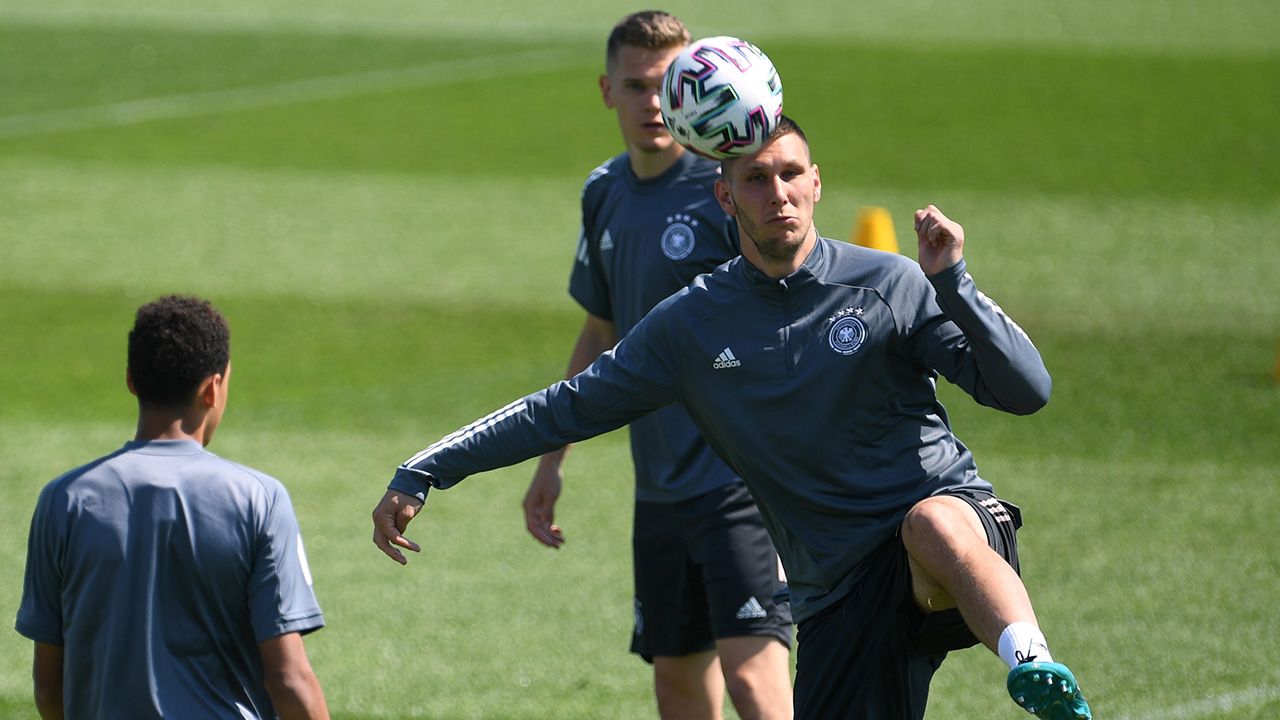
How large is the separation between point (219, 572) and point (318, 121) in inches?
767

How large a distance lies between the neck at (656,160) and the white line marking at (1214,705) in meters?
2.89

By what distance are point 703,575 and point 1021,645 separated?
2.21 meters

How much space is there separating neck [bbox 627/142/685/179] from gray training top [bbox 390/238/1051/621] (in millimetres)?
1482

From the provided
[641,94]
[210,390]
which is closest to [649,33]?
[641,94]

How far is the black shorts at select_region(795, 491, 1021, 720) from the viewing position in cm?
509

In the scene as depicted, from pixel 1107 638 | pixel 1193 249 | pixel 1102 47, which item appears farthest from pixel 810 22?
pixel 1107 638

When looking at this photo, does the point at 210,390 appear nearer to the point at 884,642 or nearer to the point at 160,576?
the point at 160,576

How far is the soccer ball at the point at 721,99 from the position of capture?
17.9ft

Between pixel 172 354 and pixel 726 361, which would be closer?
pixel 172 354

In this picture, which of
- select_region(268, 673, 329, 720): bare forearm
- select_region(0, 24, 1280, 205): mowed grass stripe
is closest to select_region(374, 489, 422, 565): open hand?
select_region(268, 673, 329, 720): bare forearm

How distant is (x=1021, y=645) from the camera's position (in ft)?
14.9

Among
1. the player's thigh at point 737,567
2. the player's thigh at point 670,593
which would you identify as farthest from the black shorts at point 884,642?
the player's thigh at point 670,593

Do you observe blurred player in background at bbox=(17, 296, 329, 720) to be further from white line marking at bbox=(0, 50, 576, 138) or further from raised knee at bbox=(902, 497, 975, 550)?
white line marking at bbox=(0, 50, 576, 138)

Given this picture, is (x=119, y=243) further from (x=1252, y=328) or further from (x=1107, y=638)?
(x=1107, y=638)
